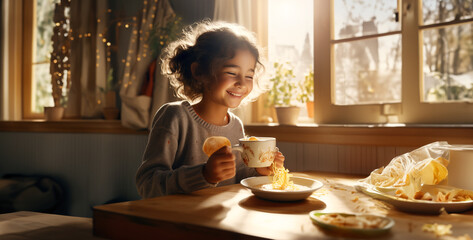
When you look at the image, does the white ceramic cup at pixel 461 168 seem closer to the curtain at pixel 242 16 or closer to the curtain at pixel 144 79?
the curtain at pixel 242 16

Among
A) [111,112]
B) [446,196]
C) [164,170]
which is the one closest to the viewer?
[446,196]

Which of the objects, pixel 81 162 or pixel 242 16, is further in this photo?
pixel 81 162

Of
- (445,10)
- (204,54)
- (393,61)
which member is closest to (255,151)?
(204,54)

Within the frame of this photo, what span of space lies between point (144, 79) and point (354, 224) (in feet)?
6.66

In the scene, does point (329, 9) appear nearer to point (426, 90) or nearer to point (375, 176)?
point (426, 90)

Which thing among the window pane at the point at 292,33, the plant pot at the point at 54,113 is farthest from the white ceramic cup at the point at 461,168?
the plant pot at the point at 54,113

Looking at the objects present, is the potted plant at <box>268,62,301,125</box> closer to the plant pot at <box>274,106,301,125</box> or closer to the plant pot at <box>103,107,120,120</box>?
the plant pot at <box>274,106,301,125</box>

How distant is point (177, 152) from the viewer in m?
1.41

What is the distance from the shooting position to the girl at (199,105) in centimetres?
126

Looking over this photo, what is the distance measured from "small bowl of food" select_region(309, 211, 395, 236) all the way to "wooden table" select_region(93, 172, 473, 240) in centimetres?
1

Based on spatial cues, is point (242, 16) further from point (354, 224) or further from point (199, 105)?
point (354, 224)

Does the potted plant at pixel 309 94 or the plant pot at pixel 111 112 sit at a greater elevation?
the potted plant at pixel 309 94

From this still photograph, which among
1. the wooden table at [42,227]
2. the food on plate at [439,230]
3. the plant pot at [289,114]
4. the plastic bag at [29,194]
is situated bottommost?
the plastic bag at [29,194]

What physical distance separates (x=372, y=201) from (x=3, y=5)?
12.5 ft
